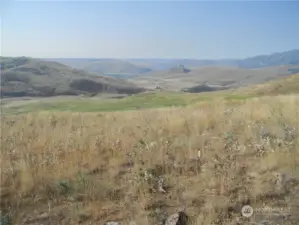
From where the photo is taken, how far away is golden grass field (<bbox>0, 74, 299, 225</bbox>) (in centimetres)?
468

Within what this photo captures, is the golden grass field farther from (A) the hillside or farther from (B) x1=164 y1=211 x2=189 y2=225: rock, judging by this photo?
(A) the hillside

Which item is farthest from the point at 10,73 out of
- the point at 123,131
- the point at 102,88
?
the point at 123,131

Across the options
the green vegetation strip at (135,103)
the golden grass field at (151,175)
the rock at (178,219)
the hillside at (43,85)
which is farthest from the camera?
the hillside at (43,85)

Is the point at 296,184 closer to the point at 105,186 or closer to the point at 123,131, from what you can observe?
the point at 105,186

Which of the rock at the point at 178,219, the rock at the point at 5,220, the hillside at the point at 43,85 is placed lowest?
the hillside at the point at 43,85

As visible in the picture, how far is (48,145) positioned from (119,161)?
72.3 inches

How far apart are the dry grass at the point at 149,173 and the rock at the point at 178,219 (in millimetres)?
153

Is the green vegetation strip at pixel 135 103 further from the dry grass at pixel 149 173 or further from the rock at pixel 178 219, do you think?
the rock at pixel 178 219

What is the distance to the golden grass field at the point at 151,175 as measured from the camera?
4.68m

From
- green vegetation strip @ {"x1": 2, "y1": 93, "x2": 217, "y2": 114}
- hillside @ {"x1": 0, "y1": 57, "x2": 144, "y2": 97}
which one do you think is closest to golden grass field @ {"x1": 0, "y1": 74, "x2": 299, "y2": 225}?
green vegetation strip @ {"x1": 2, "y1": 93, "x2": 217, "y2": 114}

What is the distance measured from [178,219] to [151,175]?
133 centimetres

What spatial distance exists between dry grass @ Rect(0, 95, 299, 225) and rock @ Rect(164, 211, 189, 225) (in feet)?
0.50

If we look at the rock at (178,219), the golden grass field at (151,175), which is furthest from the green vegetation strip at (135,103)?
the rock at (178,219)

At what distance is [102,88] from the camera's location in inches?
7657
